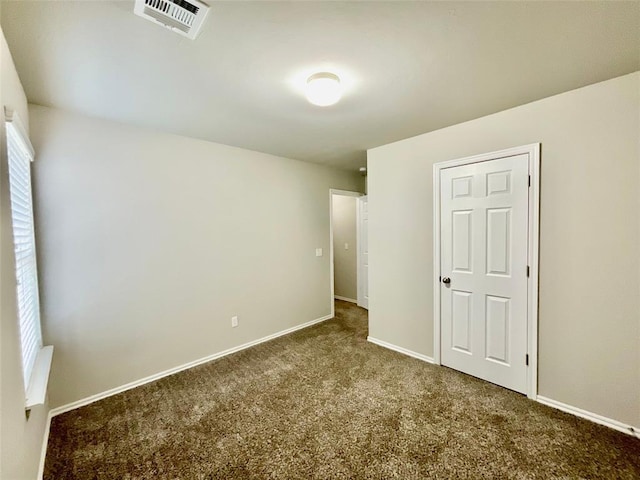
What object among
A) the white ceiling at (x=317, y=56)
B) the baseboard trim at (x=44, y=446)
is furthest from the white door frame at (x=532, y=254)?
the baseboard trim at (x=44, y=446)

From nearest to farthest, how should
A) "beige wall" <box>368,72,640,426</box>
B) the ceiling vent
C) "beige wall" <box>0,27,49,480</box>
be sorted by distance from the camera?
"beige wall" <box>0,27,49,480</box>, the ceiling vent, "beige wall" <box>368,72,640,426</box>

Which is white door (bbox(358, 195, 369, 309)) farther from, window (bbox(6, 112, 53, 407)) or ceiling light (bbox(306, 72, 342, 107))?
window (bbox(6, 112, 53, 407))

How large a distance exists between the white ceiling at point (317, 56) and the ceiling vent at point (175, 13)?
51 mm

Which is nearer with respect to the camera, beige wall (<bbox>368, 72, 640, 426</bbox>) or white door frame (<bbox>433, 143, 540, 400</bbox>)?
beige wall (<bbox>368, 72, 640, 426</bbox>)

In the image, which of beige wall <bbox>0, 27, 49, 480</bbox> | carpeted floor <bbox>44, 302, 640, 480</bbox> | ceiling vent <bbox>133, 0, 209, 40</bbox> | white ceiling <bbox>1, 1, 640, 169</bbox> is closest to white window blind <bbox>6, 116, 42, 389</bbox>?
beige wall <bbox>0, 27, 49, 480</bbox>

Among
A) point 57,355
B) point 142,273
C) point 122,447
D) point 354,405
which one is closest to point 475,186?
point 354,405

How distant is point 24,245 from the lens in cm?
173

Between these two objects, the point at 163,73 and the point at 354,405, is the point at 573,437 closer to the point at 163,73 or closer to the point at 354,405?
the point at 354,405

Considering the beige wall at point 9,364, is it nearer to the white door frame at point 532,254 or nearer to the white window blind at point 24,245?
the white window blind at point 24,245

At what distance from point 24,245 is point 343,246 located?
176 inches

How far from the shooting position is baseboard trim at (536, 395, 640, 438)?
6.08ft

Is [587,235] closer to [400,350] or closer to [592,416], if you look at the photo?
[592,416]

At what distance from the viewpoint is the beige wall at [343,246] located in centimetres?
532

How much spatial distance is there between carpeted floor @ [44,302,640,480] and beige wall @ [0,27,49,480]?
0.48 metres
